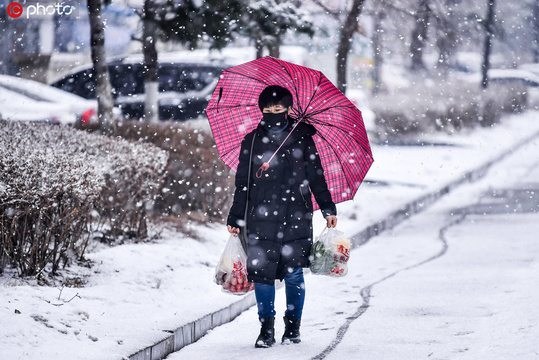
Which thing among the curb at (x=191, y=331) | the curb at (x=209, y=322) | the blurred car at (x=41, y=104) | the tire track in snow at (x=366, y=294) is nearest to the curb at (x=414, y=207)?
the curb at (x=209, y=322)

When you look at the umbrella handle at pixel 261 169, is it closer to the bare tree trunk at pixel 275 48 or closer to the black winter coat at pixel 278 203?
the black winter coat at pixel 278 203

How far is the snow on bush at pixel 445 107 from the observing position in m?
23.6

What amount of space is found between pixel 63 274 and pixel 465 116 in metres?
21.9

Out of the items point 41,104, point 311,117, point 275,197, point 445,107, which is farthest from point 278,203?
point 445,107

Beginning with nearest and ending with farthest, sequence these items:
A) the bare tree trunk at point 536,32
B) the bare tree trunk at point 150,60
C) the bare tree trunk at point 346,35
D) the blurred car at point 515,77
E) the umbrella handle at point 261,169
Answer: the umbrella handle at point 261,169 < the bare tree trunk at point 150,60 < the bare tree trunk at point 346,35 < the blurred car at point 515,77 < the bare tree trunk at point 536,32

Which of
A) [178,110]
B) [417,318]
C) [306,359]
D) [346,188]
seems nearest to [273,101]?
[346,188]

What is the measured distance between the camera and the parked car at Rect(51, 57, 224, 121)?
15.4 m

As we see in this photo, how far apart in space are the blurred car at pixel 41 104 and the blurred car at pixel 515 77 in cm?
2332

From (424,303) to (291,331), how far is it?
170 centimetres

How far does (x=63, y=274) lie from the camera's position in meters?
6.20

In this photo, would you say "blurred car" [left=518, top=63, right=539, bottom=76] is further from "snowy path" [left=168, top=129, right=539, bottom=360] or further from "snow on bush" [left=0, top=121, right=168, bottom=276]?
"snow on bush" [left=0, top=121, right=168, bottom=276]

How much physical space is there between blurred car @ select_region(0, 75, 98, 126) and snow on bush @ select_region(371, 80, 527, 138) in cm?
1149

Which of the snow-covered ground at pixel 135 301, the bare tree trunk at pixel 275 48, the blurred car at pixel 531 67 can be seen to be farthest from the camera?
the blurred car at pixel 531 67
